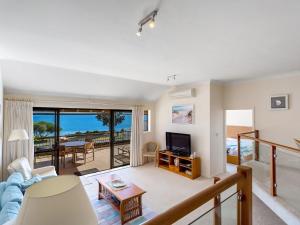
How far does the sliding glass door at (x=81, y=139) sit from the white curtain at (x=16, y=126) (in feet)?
1.26

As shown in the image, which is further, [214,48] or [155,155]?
[155,155]

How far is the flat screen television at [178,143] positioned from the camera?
517cm

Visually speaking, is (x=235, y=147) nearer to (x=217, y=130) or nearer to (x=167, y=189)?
(x=217, y=130)

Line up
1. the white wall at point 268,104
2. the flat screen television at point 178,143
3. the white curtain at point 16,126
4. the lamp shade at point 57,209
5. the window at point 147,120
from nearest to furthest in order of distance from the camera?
the lamp shade at point 57,209, the white wall at point 268,104, the white curtain at point 16,126, the flat screen television at point 178,143, the window at point 147,120

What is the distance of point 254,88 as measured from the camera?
14.7 feet

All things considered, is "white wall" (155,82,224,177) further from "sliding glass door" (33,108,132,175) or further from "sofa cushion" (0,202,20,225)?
"sofa cushion" (0,202,20,225)

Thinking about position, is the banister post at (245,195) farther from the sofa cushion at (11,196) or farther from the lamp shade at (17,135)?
the lamp shade at (17,135)

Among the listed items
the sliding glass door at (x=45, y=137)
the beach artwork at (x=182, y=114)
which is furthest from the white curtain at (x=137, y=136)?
the sliding glass door at (x=45, y=137)

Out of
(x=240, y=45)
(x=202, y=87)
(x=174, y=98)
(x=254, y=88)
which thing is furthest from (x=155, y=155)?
(x=240, y=45)

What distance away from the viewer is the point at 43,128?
4750mm

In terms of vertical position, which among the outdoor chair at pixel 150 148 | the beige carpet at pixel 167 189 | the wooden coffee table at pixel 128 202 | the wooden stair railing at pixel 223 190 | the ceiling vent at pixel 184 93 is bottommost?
the beige carpet at pixel 167 189

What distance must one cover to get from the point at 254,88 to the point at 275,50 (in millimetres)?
2153

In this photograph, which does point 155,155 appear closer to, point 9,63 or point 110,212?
point 110,212

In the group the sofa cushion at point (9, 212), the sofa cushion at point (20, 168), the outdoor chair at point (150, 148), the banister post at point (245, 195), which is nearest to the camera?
the banister post at point (245, 195)
